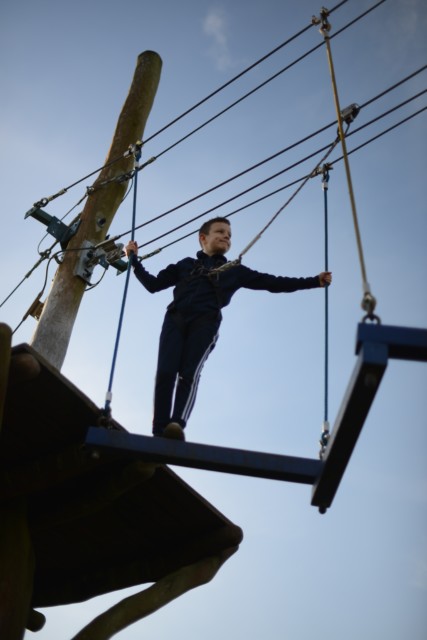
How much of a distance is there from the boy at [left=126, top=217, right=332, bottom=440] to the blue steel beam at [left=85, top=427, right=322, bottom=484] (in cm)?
75

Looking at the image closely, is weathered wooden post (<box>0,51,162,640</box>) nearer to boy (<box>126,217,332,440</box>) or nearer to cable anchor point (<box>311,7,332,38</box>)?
boy (<box>126,217,332,440</box>)

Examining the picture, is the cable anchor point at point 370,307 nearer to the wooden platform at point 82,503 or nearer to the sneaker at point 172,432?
the sneaker at point 172,432

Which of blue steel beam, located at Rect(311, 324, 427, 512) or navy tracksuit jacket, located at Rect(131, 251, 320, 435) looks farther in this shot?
navy tracksuit jacket, located at Rect(131, 251, 320, 435)

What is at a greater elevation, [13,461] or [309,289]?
[309,289]

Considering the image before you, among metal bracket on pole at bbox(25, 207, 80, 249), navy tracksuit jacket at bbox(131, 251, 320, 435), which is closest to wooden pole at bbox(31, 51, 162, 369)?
metal bracket on pole at bbox(25, 207, 80, 249)

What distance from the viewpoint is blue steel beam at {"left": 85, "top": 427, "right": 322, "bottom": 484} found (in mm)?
4402

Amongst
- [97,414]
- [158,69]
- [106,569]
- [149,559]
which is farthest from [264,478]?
[158,69]

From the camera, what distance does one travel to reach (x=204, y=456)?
4.44 m

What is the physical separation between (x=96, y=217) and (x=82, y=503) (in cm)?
266

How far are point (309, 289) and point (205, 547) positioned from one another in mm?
1794

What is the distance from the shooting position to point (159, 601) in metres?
5.70

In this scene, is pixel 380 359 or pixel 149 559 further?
pixel 149 559

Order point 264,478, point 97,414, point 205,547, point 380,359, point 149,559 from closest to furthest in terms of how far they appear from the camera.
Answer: point 380,359 < point 264,478 < point 97,414 < point 205,547 < point 149,559

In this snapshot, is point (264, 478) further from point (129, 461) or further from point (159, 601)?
point (159, 601)
